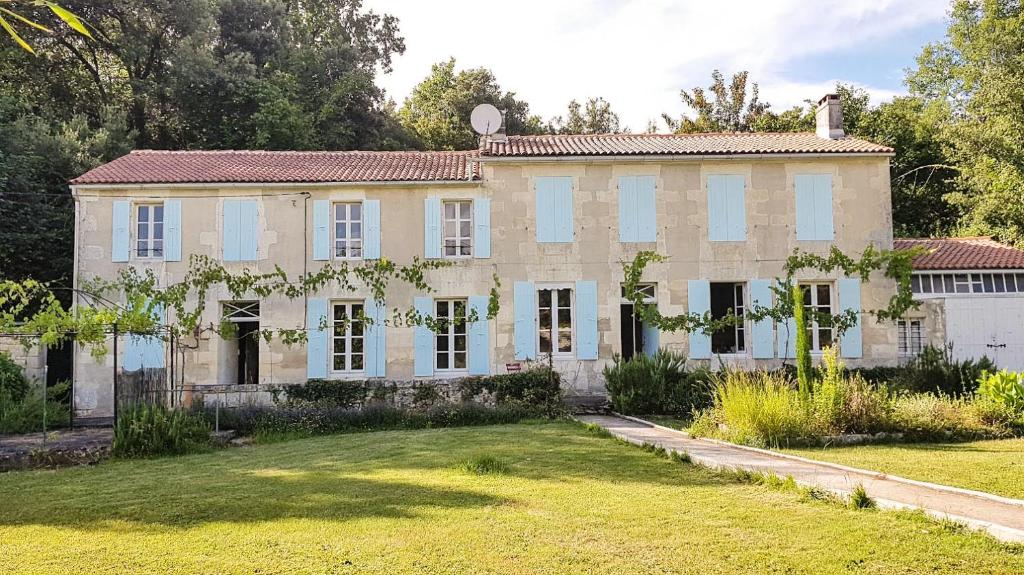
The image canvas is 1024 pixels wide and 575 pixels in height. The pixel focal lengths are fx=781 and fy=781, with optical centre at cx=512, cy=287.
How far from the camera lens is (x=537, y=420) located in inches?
535

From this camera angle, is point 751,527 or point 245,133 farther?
point 245,133

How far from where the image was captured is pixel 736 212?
17.5 m

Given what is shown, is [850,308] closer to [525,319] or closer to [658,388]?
[658,388]

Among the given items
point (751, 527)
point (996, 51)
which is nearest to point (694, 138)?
point (996, 51)

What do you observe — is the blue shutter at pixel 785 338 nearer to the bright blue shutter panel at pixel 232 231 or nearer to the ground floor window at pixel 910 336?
the ground floor window at pixel 910 336

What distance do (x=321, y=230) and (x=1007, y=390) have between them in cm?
1320

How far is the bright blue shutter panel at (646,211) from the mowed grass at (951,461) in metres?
8.46

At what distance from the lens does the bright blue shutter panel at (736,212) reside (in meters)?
17.5

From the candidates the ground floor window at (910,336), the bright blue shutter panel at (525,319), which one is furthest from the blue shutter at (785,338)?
the bright blue shutter panel at (525,319)

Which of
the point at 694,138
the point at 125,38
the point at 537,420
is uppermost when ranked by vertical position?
the point at 125,38

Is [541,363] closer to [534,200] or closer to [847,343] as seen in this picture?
[534,200]

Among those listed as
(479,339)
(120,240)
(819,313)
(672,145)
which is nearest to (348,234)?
(479,339)

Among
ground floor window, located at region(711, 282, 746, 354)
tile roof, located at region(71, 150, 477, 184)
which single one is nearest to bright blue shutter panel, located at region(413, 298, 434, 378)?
tile roof, located at region(71, 150, 477, 184)

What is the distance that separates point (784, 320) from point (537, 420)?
262 inches
